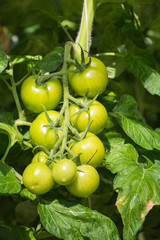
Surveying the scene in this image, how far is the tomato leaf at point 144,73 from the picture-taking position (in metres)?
0.98

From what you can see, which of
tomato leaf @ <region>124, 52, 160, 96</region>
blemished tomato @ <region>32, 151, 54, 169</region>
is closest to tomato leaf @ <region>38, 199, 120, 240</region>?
blemished tomato @ <region>32, 151, 54, 169</region>

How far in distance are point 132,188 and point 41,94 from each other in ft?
1.01

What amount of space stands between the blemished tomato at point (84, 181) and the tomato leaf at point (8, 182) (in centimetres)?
12

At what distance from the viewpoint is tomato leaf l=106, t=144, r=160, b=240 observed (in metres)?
0.76

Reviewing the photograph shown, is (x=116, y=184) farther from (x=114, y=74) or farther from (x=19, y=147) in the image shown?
(x=114, y=74)

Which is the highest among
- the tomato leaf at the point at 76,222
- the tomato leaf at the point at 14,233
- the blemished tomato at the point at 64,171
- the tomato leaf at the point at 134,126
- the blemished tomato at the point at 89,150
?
the blemished tomato at the point at 64,171

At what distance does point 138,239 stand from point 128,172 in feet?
2.27

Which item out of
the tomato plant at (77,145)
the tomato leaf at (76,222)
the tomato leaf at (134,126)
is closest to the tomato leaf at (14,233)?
the tomato plant at (77,145)

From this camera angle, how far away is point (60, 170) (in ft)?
2.27

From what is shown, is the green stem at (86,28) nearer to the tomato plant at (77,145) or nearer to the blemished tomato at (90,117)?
the tomato plant at (77,145)

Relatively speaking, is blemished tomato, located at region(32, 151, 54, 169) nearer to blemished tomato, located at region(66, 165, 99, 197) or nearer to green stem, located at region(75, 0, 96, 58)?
blemished tomato, located at region(66, 165, 99, 197)

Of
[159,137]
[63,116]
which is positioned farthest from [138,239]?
Result: [63,116]

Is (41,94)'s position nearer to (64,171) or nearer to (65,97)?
(65,97)

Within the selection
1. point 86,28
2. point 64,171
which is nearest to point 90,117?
point 64,171
